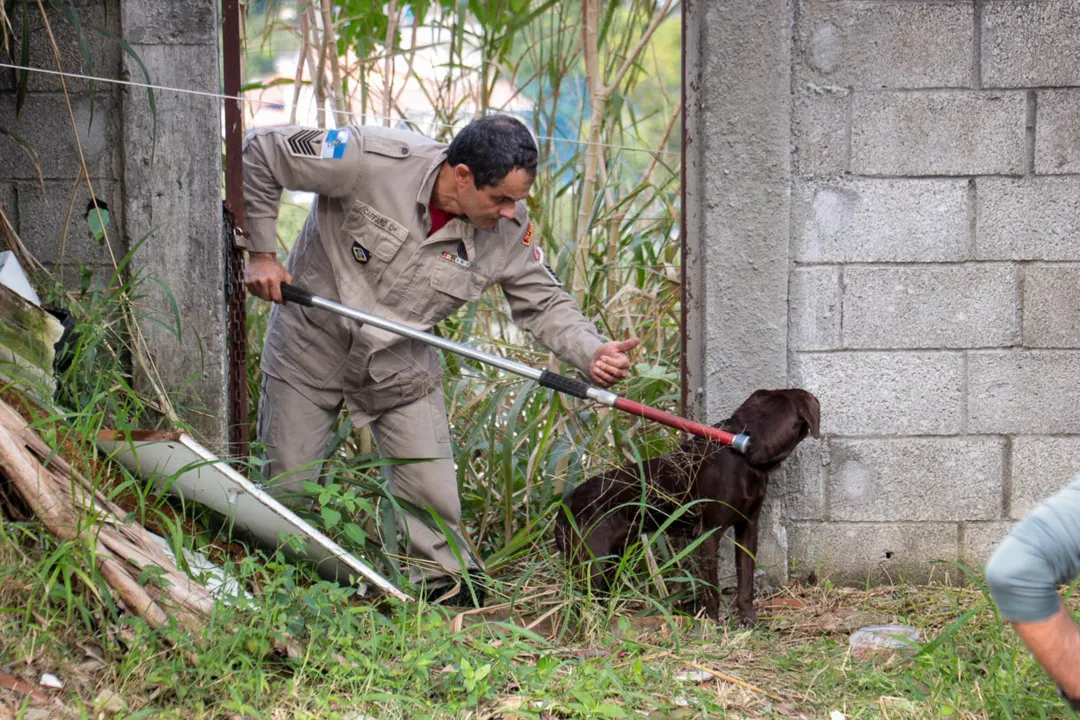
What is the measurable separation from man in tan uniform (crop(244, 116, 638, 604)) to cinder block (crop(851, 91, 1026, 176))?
107 centimetres

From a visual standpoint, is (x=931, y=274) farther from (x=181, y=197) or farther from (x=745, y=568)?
(x=181, y=197)

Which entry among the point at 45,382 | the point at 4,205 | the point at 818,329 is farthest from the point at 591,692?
the point at 4,205

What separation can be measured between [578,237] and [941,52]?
176 centimetres

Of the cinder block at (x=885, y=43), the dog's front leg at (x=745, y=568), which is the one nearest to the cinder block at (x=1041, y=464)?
the dog's front leg at (x=745, y=568)

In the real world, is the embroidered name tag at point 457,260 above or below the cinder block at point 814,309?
above

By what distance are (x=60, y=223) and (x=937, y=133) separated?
3.00 meters

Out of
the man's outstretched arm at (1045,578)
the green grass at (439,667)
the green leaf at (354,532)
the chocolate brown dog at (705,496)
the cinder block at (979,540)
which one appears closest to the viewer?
the man's outstretched arm at (1045,578)

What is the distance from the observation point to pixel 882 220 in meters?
3.83

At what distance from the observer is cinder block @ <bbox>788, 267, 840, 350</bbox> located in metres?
3.86

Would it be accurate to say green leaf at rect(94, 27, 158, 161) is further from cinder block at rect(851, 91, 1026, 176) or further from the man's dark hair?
cinder block at rect(851, 91, 1026, 176)

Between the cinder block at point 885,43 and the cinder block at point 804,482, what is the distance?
1.23 metres

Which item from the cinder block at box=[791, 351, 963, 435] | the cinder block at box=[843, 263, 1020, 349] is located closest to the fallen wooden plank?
the cinder block at box=[791, 351, 963, 435]

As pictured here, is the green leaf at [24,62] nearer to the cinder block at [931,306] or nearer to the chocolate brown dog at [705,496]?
the chocolate brown dog at [705,496]

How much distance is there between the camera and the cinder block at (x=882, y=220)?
3.82 m
